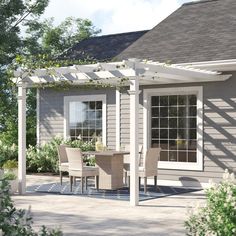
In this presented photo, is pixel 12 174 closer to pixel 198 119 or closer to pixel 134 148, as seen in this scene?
pixel 134 148

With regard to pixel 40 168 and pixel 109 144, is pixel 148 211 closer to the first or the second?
pixel 109 144

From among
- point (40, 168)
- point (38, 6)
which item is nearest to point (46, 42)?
point (38, 6)

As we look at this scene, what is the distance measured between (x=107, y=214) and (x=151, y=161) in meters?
3.03

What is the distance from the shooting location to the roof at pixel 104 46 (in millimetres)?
16422

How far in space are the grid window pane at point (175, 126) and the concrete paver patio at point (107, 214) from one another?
1.82 metres

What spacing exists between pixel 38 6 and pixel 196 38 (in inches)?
409

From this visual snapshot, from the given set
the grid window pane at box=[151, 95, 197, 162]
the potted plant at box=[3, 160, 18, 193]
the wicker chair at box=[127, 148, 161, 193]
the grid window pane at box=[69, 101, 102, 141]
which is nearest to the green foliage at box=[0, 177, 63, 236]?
the potted plant at box=[3, 160, 18, 193]

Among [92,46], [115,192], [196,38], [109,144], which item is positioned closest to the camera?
[115,192]

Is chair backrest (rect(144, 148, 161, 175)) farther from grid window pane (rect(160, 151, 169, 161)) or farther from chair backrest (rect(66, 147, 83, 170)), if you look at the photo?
grid window pane (rect(160, 151, 169, 161))

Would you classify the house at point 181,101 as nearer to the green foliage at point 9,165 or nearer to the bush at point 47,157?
the bush at point 47,157

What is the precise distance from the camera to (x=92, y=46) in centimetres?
1791

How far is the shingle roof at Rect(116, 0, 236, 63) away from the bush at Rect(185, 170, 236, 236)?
7.17 m

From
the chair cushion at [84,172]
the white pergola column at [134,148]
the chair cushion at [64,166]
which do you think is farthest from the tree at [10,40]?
the white pergola column at [134,148]

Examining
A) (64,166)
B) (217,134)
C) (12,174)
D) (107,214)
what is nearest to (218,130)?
(217,134)
